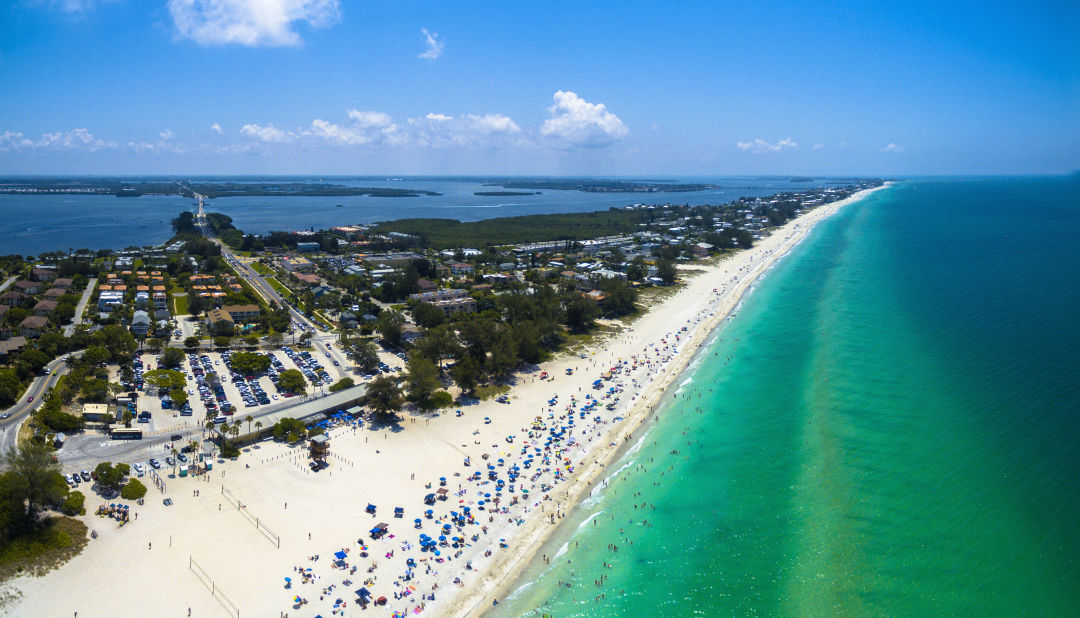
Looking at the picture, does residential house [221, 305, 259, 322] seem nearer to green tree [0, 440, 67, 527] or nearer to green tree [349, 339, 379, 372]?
green tree [349, 339, 379, 372]

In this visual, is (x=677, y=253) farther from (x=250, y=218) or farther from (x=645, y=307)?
(x=250, y=218)

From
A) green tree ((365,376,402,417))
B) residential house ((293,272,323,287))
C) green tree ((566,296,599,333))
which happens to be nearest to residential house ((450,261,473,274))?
residential house ((293,272,323,287))

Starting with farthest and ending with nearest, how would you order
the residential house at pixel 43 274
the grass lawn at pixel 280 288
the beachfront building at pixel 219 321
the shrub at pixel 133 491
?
the residential house at pixel 43 274 < the grass lawn at pixel 280 288 < the beachfront building at pixel 219 321 < the shrub at pixel 133 491

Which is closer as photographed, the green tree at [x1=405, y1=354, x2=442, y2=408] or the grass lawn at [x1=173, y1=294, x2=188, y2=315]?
the green tree at [x1=405, y1=354, x2=442, y2=408]

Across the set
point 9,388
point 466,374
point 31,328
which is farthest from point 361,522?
point 31,328

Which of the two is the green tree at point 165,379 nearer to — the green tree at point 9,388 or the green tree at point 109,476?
the green tree at point 9,388

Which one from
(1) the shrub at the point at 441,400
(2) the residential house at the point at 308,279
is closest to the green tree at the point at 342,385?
(1) the shrub at the point at 441,400

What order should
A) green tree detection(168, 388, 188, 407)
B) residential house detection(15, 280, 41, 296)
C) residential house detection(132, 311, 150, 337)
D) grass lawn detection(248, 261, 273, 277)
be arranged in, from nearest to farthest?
green tree detection(168, 388, 188, 407), residential house detection(132, 311, 150, 337), residential house detection(15, 280, 41, 296), grass lawn detection(248, 261, 273, 277)
